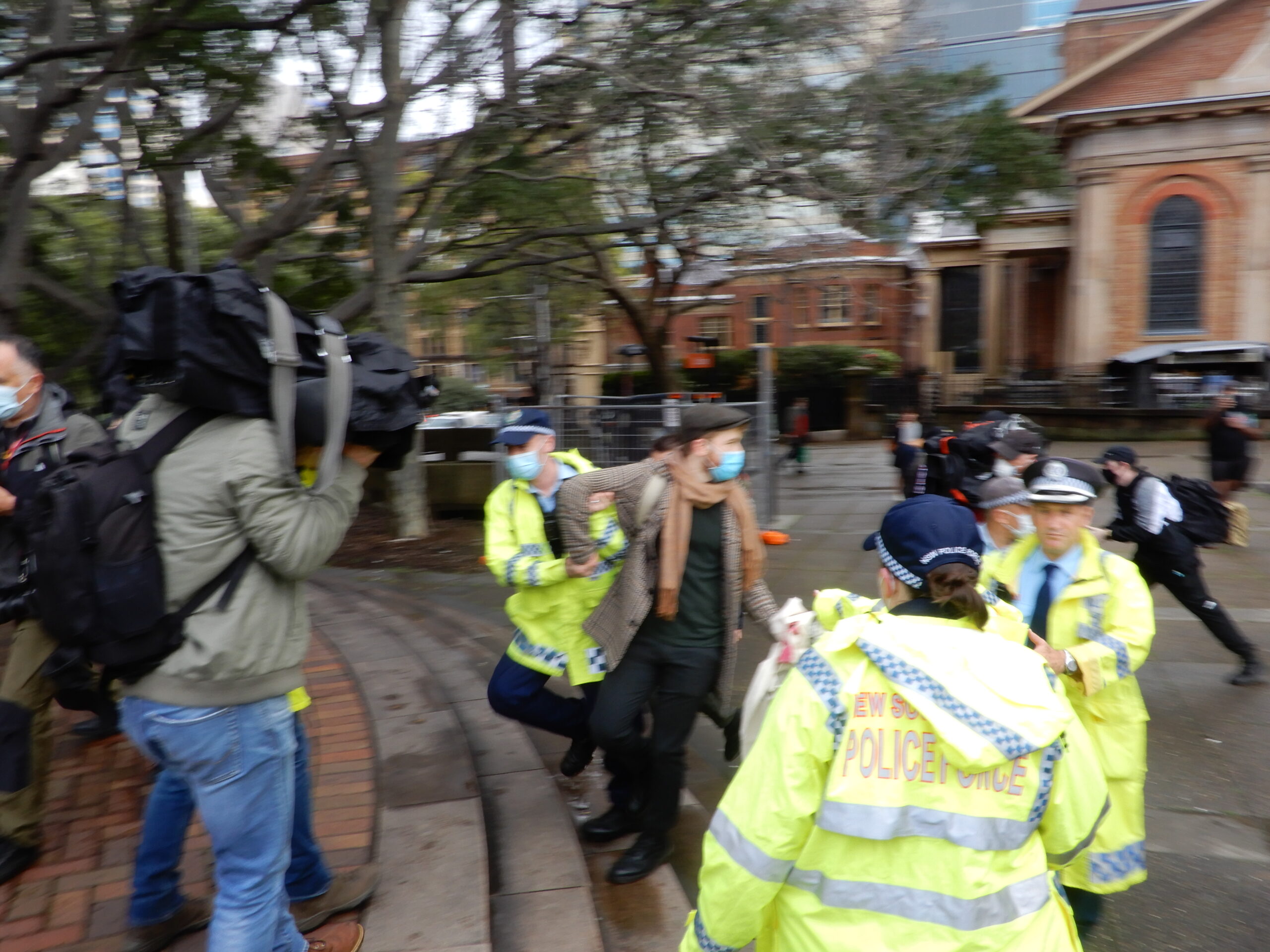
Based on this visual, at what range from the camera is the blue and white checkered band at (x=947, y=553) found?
197 cm

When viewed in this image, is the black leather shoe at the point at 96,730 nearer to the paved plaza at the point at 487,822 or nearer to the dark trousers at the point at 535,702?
the paved plaza at the point at 487,822

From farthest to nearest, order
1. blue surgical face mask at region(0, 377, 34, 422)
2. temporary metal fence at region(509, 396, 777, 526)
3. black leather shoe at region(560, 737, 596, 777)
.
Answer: temporary metal fence at region(509, 396, 777, 526) < black leather shoe at region(560, 737, 596, 777) < blue surgical face mask at region(0, 377, 34, 422)

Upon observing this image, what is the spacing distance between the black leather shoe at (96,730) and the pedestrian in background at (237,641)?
7.46 feet

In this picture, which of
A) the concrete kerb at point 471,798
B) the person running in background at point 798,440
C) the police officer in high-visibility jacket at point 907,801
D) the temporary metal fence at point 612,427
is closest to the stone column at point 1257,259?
the person running in background at point 798,440

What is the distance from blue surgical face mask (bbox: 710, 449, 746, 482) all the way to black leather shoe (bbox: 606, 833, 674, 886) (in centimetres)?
131

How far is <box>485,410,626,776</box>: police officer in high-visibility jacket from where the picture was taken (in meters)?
3.76

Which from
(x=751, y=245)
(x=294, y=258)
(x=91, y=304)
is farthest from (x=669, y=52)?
(x=91, y=304)

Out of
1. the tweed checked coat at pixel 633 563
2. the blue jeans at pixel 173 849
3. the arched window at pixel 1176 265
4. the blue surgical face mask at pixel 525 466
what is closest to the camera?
the blue jeans at pixel 173 849

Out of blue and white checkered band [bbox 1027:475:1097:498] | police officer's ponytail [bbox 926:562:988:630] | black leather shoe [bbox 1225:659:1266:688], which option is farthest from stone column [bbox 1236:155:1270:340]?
police officer's ponytail [bbox 926:562:988:630]

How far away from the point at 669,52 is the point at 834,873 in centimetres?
927

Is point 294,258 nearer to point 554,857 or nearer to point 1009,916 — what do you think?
point 554,857

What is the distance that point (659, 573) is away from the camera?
3418 mm

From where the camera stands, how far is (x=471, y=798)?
3.83m

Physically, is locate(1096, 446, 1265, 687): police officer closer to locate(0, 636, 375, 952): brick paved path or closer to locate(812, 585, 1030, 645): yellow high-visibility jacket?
locate(812, 585, 1030, 645): yellow high-visibility jacket
